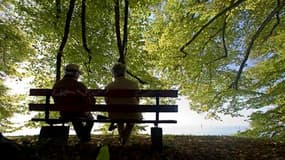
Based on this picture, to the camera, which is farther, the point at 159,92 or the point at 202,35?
the point at 202,35

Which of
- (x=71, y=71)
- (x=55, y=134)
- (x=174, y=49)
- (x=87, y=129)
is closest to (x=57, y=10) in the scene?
(x=174, y=49)

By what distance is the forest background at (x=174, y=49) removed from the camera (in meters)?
14.9

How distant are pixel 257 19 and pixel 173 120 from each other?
1020cm

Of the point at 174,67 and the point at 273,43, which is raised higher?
the point at 273,43

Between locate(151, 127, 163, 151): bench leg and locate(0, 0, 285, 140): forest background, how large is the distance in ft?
23.5

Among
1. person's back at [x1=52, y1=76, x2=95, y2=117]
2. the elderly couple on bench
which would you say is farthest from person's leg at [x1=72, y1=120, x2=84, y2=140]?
person's back at [x1=52, y1=76, x2=95, y2=117]

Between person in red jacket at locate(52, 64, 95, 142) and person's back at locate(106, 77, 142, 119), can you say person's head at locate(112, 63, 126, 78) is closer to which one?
person's back at locate(106, 77, 142, 119)

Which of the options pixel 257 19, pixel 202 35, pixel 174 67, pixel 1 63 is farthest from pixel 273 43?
pixel 1 63

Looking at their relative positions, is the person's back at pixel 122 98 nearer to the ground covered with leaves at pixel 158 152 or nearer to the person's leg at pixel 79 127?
the ground covered with leaves at pixel 158 152

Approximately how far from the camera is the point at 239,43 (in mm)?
17844

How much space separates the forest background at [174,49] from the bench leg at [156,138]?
7.15 m

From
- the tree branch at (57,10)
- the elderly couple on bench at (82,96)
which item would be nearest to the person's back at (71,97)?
the elderly couple on bench at (82,96)

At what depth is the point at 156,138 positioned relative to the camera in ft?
24.0

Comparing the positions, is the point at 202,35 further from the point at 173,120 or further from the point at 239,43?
the point at 173,120
